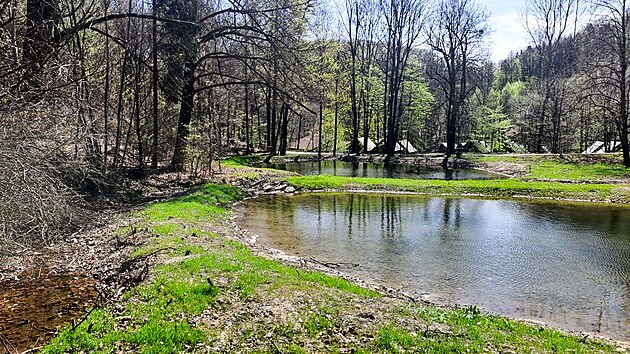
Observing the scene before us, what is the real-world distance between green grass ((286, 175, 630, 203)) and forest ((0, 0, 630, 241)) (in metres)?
4.38

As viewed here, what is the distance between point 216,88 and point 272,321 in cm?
2569

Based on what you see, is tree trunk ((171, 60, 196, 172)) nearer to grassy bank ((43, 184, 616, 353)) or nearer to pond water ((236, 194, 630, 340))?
pond water ((236, 194, 630, 340))

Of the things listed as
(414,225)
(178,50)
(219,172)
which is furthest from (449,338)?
(219,172)

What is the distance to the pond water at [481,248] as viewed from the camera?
28.7 feet

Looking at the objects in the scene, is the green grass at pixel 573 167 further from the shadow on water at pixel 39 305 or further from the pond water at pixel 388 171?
the shadow on water at pixel 39 305

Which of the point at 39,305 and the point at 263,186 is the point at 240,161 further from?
the point at 39,305

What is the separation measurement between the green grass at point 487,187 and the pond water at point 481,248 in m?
1.72

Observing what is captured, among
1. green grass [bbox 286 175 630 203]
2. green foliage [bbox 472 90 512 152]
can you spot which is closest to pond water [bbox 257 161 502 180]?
green grass [bbox 286 175 630 203]

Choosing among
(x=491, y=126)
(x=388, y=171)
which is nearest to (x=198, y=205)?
(x=388, y=171)

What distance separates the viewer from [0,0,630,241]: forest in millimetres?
7156

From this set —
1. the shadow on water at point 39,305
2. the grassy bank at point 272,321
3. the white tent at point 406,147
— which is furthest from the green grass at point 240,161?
the grassy bank at point 272,321

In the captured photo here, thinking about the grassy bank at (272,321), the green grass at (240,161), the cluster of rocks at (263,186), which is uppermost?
the green grass at (240,161)

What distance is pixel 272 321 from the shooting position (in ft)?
20.7

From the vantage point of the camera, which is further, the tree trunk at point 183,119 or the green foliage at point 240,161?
the green foliage at point 240,161
